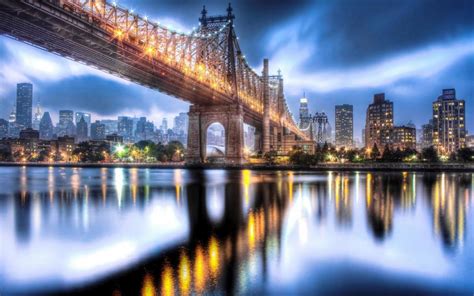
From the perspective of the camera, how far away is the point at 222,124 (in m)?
72.4

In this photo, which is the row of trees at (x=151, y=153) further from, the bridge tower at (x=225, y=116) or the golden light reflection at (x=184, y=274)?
the golden light reflection at (x=184, y=274)

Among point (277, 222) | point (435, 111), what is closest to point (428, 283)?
point (277, 222)

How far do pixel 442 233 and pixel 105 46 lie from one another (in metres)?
32.0

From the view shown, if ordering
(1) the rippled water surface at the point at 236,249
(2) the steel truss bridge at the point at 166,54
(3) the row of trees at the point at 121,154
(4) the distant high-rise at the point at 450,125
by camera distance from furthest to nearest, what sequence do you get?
(4) the distant high-rise at the point at 450,125 < (3) the row of trees at the point at 121,154 < (2) the steel truss bridge at the point at 166,54 < (1) the rippled water surface at the point at 236,249

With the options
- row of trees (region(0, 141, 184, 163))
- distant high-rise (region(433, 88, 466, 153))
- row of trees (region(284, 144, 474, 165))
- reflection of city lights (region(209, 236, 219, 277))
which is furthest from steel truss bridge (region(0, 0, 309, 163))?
distant high-rise (region(433, 88, 466, 153))

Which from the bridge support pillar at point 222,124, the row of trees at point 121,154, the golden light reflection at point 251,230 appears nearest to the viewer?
the golden light reflection at point 251,230

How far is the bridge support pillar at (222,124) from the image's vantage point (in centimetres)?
7175

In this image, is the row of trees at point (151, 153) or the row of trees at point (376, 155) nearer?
the row of trees at point (376, 155)

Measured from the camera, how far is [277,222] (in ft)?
49.2

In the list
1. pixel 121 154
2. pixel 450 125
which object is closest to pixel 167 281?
pixel 121 154

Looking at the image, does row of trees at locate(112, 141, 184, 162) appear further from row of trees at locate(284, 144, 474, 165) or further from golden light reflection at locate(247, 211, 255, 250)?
golden light reflection at locate(247, 211, 255, 250)

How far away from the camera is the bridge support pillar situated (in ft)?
235

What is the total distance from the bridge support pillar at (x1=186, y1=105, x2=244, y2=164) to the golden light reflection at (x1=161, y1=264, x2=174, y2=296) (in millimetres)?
62988

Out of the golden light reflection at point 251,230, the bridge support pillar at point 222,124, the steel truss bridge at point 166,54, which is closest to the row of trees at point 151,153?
the steel truss bridge at point 166,54
